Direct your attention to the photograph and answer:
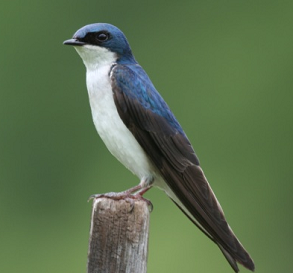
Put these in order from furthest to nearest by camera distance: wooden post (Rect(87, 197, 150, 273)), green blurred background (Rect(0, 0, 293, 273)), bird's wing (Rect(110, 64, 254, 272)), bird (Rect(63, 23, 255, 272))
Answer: green blurred background (Rect(0, 0, 293, 273)) → bird (Rect(63, 23, 255, 272)) → bird's wing (Rect(110, 64, 254, 272)) → wooden post (Rect(87, 197, 150, 273))

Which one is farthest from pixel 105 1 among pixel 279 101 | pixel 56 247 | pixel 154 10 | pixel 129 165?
pixel 129 165

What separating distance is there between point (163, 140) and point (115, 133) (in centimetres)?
24

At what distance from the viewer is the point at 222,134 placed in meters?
12.0

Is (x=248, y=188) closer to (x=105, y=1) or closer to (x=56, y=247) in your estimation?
(x=56, y=247)

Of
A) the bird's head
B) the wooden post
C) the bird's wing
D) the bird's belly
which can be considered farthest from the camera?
the bird's head

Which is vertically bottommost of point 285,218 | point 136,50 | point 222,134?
point 285,218

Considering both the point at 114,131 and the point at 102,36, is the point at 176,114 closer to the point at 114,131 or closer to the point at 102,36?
the point at 102,36

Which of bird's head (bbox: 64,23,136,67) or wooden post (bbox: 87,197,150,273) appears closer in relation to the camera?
wooden post (bbox: 87,197,150,273)

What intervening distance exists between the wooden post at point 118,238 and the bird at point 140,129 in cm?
71

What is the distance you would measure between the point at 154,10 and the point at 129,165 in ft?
27.6

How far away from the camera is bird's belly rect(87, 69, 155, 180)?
602cm

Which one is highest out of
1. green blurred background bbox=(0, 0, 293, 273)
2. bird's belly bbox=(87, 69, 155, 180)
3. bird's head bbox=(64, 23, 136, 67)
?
bird's head bbox=(64, 23, 136, 67)

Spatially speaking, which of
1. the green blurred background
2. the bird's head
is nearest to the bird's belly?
the bird's head

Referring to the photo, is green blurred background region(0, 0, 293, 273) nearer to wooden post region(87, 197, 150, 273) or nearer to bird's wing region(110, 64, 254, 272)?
bird's wing region(110, 64, 254, 272)
